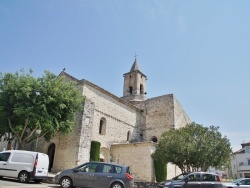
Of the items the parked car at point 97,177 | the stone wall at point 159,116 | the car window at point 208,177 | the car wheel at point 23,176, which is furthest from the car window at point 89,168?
the stone wall at point 159,116

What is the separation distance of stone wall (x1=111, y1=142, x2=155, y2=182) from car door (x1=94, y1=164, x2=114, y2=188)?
12509 mm

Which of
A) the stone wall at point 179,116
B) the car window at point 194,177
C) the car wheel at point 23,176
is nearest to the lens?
the car window at point 194,177

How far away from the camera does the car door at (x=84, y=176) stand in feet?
32.7

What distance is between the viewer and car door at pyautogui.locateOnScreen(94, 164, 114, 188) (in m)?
9.91

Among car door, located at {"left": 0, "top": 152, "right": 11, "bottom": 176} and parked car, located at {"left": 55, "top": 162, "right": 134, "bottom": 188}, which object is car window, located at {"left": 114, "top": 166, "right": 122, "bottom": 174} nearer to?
parked car, located at {"left": 55, "top": 162, "right": 134, "bottom": 188}

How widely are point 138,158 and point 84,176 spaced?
13.6 m

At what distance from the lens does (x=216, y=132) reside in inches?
689

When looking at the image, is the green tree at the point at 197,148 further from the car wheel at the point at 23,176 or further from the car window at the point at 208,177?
the car wheel at the point at 23,176

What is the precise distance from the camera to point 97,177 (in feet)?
32.9

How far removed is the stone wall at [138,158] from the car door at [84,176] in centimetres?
1276

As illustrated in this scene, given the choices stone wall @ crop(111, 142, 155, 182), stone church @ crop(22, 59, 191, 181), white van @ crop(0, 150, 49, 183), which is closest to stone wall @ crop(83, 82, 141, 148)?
stone church @ crop(22, 59, 191, 181)

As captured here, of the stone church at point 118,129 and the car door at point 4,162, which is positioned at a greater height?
the stone church at point 118,129

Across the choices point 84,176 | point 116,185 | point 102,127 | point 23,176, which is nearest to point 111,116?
point 102,127

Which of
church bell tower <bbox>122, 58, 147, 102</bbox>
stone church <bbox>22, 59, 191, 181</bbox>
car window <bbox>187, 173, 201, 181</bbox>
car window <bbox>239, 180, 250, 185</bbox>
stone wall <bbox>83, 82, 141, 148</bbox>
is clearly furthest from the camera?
church bell tower <bbox>122, 58, 147, 102</bbox>
